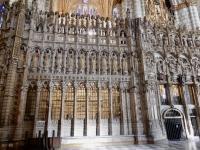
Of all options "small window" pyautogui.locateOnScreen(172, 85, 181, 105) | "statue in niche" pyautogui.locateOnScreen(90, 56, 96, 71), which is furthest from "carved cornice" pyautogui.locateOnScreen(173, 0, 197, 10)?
"statue in niche" pyautogui.locateOnScreen(90, 56, 96, 71)

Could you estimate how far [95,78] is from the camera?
16125mm

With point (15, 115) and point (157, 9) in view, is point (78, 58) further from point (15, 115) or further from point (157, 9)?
point (157, 9)

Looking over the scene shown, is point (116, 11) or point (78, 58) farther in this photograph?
point (116, 11)

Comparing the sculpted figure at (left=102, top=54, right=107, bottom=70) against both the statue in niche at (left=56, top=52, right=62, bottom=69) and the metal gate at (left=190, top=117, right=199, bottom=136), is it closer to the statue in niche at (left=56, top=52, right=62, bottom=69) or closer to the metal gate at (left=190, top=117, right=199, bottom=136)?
the statue in niche at (left=56, top=52, right=62, bottom=69)

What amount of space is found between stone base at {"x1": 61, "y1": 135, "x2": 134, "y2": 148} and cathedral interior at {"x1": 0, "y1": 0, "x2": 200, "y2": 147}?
84 mm

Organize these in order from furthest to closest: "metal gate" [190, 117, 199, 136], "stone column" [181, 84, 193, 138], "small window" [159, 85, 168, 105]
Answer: "small window" [159, 85, 168, 105], "metal gate" [190, 117, 199, 136], "stone column" [181, 84, 193, 138]

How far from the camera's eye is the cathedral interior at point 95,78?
14188 millimetres

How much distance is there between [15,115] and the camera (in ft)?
44.0

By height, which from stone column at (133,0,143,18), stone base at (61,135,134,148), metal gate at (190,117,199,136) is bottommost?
stone base at (61,135,134,148)

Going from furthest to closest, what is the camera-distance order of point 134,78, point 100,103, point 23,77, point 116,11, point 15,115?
1. point 116,11
2. point 134,78
3. point 100,103
4. point 23,77
5. point 15,115

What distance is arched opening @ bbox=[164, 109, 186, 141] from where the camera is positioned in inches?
655

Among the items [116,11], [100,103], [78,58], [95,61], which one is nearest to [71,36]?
[78,58]

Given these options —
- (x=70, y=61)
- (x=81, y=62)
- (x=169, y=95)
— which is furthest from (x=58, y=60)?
(x=169, y=95)

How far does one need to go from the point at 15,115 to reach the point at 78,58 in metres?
7.95
